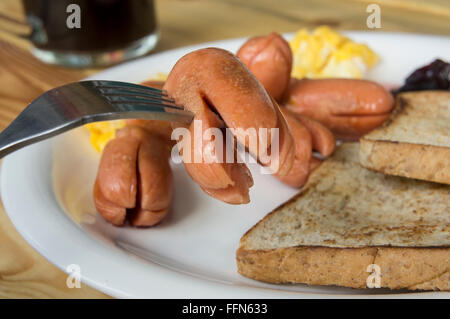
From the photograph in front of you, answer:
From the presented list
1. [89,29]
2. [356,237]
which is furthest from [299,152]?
[89,29]

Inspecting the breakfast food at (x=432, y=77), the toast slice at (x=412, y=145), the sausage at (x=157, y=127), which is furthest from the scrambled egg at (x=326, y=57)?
the sausage at (x=157, y=127)

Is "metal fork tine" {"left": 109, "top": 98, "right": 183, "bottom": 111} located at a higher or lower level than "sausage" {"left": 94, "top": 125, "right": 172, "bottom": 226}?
higher

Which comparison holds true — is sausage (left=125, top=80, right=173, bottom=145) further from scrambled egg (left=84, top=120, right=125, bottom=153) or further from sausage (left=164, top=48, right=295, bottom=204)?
sausage (left=164, top=48, right=295, bottom=204)

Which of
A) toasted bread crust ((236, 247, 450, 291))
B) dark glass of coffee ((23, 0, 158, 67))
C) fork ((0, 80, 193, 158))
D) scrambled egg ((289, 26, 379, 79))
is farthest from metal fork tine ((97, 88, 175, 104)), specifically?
dark glass of coffee ((23, 0, 158, 67))

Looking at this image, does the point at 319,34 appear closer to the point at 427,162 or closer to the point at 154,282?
the point at 427,162

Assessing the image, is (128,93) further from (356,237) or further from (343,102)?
(343,102)

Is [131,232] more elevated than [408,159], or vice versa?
[408,159]
